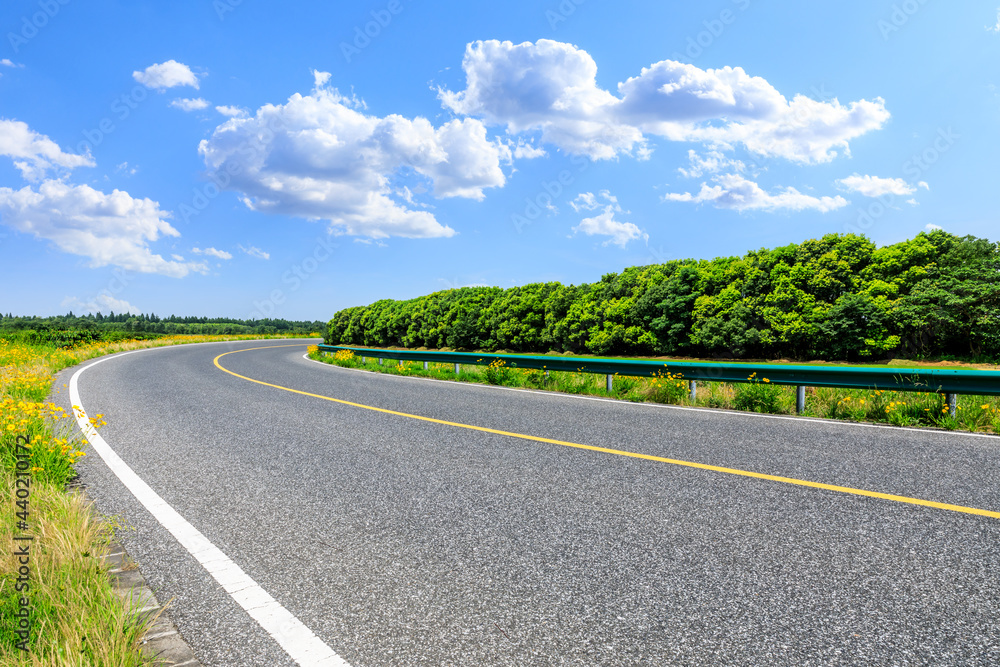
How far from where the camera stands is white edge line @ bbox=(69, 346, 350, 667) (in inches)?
101

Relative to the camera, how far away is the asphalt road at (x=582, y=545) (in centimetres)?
263

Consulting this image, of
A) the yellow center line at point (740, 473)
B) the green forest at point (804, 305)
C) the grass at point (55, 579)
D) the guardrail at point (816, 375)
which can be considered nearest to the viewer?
the grass at point (55, 579)

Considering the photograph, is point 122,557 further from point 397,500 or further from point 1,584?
point 397,500

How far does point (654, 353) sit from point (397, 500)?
24.2 m

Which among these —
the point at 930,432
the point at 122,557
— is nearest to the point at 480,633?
the point at 122,557

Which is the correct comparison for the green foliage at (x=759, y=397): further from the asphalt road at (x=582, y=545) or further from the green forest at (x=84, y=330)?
the green forest at (x=84, y=330)

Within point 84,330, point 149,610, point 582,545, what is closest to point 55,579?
point 149,610

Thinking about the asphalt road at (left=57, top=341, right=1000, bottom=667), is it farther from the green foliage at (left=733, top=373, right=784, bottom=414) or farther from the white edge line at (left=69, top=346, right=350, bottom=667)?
the green foliage at (left=733, top=373, right=784, bottom=414)

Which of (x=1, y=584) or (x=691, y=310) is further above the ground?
(x=691, y=310)

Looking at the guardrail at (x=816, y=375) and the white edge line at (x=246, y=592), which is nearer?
the white edge line at (x=246, y=592)

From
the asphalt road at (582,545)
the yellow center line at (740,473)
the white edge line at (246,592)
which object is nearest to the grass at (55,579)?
the asphalt road at (582,545)

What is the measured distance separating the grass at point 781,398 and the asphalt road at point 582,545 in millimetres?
944

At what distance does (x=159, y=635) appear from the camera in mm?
2725

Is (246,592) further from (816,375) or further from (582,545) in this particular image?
(816,375)
